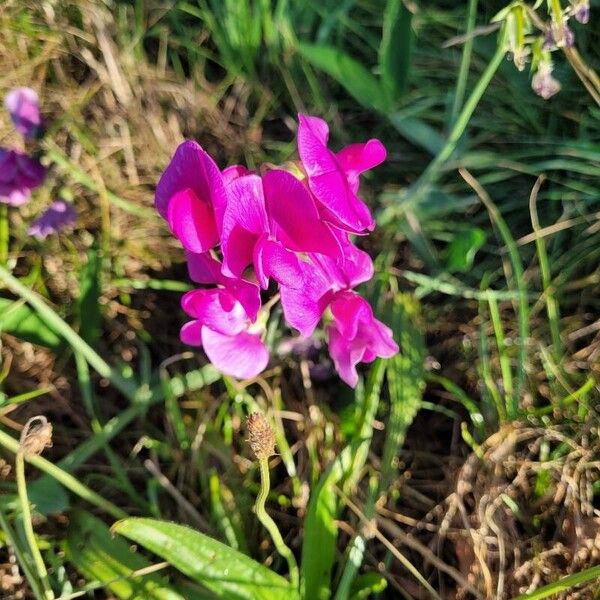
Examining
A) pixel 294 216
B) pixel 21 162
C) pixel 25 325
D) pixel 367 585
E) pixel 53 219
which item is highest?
pixel 294 216

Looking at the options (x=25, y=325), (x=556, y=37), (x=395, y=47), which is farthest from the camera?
(x=395, y=47)

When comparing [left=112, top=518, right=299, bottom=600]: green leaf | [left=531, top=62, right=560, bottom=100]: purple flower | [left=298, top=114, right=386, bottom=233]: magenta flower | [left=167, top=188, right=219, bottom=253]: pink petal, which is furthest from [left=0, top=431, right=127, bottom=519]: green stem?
[left=531, top=62, right=560, bottom=100]: purple flower

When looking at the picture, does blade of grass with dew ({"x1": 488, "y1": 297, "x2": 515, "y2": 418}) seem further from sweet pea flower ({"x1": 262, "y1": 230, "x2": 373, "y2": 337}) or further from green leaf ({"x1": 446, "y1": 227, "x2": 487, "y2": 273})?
sweet pea flower ({"x1": 262, "y1": 230, "x2": 373, "y2": 337})

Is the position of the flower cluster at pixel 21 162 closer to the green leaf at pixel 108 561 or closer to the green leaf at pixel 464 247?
the green leaf at pixel 108 561

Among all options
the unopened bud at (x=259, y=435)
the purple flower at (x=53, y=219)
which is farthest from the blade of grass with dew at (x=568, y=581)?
the purple flower at (x=53, y=219)

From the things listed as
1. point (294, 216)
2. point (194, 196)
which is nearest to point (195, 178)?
point (194, 196)

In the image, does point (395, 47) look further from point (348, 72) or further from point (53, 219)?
point (53, 219)

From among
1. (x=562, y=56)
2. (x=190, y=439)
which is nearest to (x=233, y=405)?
(x=190, y=439)
